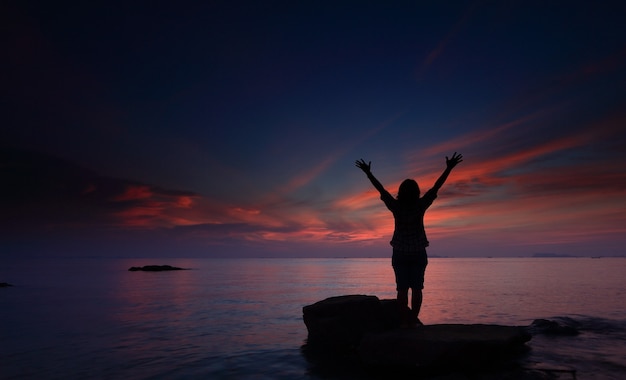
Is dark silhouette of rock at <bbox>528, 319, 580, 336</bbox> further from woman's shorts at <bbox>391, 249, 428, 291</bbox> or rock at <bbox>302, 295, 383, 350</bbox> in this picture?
woman's shorts at <bbox>391, 249, 428, 291</bbox>

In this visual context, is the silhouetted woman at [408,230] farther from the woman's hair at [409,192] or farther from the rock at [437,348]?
the rock at [437,348]

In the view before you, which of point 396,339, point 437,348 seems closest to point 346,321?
point 396,339

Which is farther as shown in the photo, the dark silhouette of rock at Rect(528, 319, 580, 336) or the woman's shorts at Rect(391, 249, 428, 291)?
the dark silhouette of rock at Rect(528, 319, 580, 336)

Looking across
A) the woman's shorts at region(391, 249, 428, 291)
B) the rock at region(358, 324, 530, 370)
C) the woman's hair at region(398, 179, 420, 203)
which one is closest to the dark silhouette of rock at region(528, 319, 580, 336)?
the rock at region(358, 324, 530, 370)

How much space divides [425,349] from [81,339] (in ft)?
45.2

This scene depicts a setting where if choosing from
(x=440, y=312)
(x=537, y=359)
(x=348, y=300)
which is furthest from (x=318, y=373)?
(x=440, y=312)

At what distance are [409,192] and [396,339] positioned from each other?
3617 mm

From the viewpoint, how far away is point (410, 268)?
1005 centimetres

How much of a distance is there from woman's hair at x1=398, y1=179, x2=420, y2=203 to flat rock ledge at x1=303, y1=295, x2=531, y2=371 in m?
3.35

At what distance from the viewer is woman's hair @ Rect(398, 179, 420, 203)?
9.85 metres

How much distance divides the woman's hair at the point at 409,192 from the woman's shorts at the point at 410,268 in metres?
1.35

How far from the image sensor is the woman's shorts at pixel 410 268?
9.94m

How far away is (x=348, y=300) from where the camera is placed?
12.8 meters

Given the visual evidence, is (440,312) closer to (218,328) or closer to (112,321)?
(218,328)
